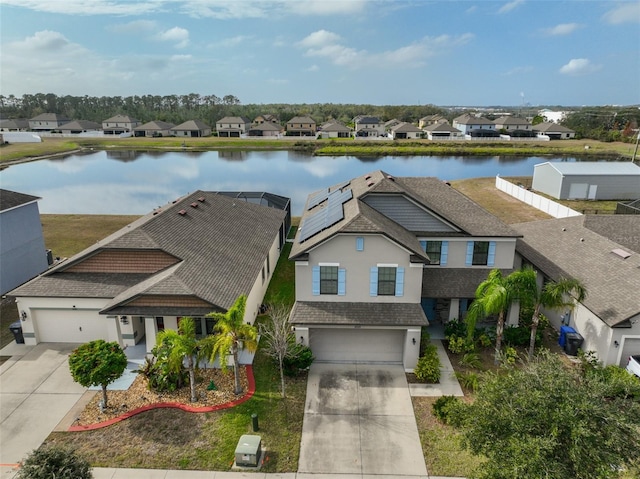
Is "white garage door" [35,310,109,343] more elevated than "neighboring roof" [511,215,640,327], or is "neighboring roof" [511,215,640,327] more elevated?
"neighboring roof" [511,215,640,327]

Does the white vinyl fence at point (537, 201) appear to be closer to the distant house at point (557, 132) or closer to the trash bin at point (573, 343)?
the trash bin at point (573, 343)

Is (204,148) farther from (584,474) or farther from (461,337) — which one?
(584,474)

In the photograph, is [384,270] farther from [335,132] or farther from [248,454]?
[335,132]

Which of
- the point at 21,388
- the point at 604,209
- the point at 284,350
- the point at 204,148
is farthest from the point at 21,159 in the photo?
the point at 604,209

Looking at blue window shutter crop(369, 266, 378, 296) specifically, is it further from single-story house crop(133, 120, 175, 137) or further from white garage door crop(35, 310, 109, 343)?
single-story house crop(133, 120, 175, 137)

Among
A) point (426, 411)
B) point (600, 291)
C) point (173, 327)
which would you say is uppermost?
point (600, 291)

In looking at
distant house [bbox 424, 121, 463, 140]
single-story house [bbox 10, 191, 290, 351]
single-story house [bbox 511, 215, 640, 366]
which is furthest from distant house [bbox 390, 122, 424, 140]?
single-story house [bbox 10, 191, 290, 351]

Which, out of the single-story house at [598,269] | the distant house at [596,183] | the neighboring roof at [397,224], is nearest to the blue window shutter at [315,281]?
the neighboring roof at [397,224]
